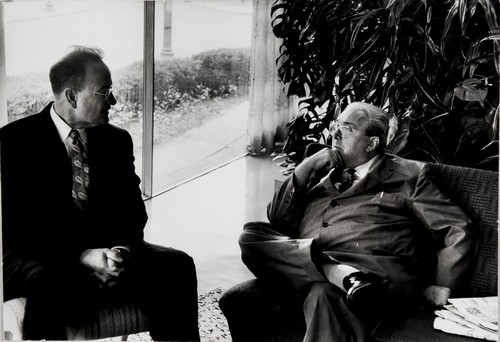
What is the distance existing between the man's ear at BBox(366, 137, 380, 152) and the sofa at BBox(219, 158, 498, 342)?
28 centimetres

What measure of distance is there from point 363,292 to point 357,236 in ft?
0.92

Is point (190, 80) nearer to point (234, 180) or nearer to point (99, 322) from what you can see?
point (234, 180)

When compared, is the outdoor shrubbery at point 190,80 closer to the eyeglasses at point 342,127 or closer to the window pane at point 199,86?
the window pane at point 199,86

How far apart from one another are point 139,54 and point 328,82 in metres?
0.92

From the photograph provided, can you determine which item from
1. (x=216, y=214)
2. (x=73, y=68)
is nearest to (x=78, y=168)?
(x=73, y=68)

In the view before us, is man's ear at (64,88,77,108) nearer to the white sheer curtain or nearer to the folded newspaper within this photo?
the white sheer curtain

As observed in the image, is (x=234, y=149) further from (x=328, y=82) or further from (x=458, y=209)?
(x=458, y=209)

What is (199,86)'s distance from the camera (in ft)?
9.96

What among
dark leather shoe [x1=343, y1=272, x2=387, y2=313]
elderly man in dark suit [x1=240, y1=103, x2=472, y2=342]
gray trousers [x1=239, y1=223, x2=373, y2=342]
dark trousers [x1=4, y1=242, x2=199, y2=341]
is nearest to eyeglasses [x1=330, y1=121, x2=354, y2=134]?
elderly man in dark suit [x1=240, y1=103, x2=472, y2=342]

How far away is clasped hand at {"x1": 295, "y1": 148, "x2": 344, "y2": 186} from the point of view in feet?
9.80

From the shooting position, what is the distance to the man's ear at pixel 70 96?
2.78 m

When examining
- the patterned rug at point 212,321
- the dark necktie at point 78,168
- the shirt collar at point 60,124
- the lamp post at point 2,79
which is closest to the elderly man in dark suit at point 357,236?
the patterned rug at point 212,321

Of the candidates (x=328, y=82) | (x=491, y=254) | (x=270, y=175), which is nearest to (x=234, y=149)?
(x=270, y=175)

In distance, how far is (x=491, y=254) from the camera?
9.45 feet
